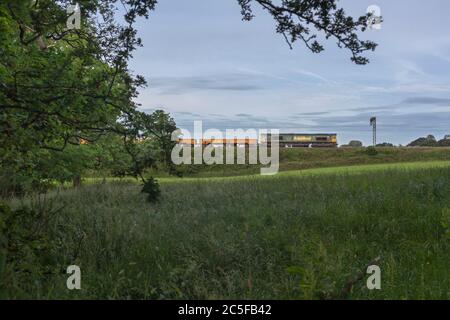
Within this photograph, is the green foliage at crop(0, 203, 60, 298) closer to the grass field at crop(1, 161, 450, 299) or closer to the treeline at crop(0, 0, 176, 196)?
the grass field at crop(1, 161, 450, 299)

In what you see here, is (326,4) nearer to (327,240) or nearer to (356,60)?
(356,60)

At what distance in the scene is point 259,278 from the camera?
4688mm

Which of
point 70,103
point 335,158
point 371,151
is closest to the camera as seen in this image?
point 70,103

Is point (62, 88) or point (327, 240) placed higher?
point (62, 88)

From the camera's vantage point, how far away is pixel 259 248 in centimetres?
558

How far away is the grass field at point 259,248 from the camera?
4133 millimetres

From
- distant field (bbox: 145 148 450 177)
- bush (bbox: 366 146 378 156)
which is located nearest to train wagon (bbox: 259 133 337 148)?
distant field (bbox: 145 148 450 177)

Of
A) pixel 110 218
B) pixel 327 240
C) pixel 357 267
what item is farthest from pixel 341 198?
pixel 110 218

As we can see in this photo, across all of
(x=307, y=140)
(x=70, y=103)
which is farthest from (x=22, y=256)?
(x=307, y=140)

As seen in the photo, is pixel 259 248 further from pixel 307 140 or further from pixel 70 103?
pixel 307 140

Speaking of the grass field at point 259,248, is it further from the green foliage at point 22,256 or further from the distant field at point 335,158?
the distant field at point 335,158

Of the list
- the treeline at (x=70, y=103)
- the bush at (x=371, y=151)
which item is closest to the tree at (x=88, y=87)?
the treeline at (x=70, y=103)

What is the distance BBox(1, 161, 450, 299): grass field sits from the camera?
4133 mm
